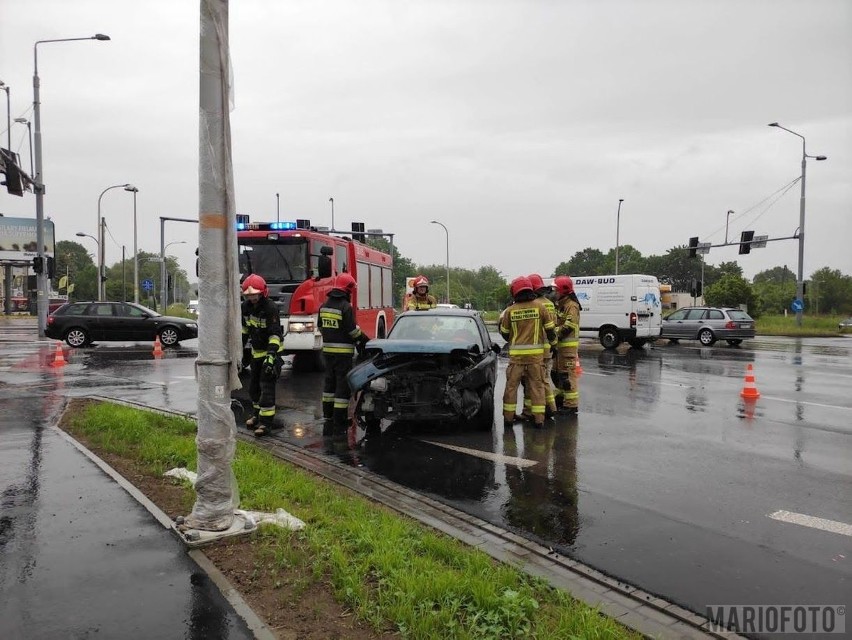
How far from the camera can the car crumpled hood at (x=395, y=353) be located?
24.7 feet

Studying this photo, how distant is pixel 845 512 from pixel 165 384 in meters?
11.0

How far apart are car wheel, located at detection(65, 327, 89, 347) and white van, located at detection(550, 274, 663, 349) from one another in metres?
15.9

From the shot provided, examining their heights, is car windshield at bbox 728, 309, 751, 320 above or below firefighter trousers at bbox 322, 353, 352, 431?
above

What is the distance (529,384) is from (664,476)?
2590 millimetres

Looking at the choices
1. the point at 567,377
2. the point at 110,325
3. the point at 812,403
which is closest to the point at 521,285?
the point at 567,377

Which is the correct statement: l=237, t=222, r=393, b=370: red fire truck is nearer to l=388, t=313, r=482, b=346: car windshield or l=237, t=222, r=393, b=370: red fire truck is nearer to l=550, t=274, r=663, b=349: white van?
l=388, t=313, r=482, b=346: car windshield

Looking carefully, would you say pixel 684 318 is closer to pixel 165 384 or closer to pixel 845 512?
pixel 165 384

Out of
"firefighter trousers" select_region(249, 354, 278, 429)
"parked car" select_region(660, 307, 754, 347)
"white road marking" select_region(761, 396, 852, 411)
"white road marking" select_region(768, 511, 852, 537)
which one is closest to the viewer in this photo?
"white road marking" select_region(768, 511, 852, 537)

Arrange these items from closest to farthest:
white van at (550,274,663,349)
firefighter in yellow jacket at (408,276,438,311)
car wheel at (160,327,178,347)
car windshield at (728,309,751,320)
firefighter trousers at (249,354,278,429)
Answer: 1. firefighter trousers at (249,354,278,429)
2. firefighter in yellow jacket at (408,276,438,311)
3. car wheel at (160,327,178,347)
4. white van at (550,274,663,349)
5. car windshield at (728,309,751,320)

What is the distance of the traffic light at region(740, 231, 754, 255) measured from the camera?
35.3 m

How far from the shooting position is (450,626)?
328cm

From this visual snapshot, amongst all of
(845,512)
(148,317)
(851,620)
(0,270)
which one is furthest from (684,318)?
(0,270)

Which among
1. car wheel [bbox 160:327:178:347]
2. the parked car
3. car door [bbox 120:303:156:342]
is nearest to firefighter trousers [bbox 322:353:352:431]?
car wheel [bbox 160:327:178:347]

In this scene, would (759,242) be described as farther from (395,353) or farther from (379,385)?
(379,385)
